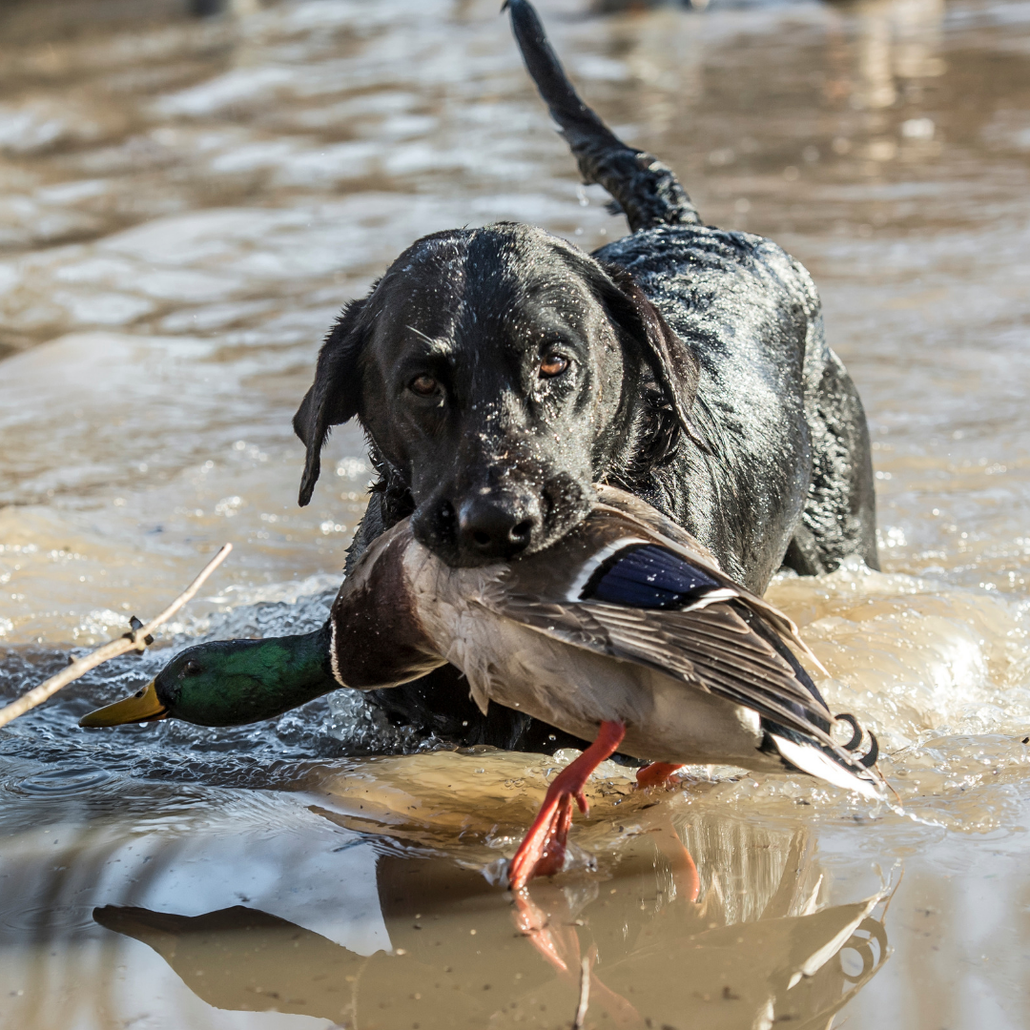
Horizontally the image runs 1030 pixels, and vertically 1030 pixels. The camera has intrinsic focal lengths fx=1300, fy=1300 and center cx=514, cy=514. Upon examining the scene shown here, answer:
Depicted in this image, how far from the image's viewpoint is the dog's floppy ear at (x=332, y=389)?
2.97 metres

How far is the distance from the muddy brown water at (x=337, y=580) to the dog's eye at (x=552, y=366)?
0.92 meters

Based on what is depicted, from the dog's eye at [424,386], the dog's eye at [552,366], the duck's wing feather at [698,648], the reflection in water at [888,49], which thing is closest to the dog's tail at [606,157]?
the dog's eye at [552,366]

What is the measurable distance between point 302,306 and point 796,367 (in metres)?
4.30

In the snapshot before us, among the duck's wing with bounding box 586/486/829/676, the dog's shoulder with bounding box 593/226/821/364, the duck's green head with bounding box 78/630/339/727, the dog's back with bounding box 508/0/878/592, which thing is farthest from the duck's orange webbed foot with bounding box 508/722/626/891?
the dog's shoulder with bounding box 593/226/821/364

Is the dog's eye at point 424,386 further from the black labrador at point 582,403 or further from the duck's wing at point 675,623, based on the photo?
the duck's wing at point 675,623

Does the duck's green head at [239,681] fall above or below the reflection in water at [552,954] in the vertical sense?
above

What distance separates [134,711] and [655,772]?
1079 millimetres

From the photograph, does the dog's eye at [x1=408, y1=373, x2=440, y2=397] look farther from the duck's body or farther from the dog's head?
the duck's body

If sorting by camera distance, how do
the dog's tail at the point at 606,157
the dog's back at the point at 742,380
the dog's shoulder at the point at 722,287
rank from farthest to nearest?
the dog's tail at the point at 606,157 < the dog's shoulder at the point at 722,287 < the dog's back at the point at 742,380

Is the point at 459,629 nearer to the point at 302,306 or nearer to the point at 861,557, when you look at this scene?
the point at 861,557

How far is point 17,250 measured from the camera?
8.98 metres

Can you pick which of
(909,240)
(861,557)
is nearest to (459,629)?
(861,557)

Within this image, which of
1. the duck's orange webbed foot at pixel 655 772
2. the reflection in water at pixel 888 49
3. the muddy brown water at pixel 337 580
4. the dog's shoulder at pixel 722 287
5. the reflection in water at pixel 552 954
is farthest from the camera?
the reflection in water at pixel 888 49

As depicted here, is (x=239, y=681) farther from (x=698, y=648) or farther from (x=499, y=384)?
(x=698, y=648)
